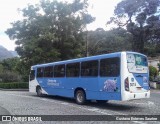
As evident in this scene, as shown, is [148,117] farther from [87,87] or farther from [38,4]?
[38,4]

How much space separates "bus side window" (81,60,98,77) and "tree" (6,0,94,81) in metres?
16.9

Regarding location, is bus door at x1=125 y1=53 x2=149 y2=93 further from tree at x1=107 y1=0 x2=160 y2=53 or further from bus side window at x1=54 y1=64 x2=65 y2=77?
tree at x1=107 y1=0 x2=160 y2=53

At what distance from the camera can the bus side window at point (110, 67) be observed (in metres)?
14.8

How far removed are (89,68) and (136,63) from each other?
113 inches

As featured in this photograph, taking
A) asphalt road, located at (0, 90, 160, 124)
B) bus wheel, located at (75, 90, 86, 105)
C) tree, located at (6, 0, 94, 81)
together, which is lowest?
asphalt road, located at (0, 90, 160, 124)

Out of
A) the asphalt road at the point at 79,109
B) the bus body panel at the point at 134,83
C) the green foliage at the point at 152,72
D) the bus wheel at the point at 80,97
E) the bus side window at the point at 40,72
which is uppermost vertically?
the green foliage at the point at 152,72

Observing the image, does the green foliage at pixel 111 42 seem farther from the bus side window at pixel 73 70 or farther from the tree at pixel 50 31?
the bus side window at pixel 73 70

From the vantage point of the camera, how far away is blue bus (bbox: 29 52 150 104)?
14.5 meters

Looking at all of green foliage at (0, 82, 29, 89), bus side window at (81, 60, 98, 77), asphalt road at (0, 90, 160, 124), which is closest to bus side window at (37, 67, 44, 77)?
asphalt road at (0, 90, 160, 124)

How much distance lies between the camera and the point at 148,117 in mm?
12180

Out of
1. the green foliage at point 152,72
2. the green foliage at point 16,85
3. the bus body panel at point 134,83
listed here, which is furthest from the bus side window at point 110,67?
the green foliage at point 152,72

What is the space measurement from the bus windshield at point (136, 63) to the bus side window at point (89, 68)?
6.87 feet

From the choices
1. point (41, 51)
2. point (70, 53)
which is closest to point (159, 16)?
point (70, 53)

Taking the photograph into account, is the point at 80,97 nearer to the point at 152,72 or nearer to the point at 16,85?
the point at 16,85
